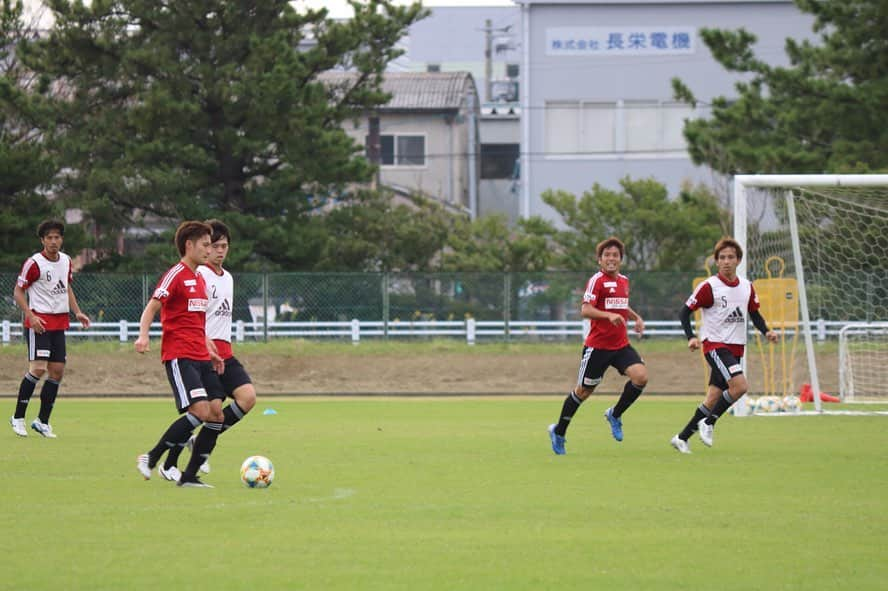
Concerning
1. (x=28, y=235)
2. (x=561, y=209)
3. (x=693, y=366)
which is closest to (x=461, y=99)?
(x=561, y=209)

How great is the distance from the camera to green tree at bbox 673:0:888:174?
100 feet

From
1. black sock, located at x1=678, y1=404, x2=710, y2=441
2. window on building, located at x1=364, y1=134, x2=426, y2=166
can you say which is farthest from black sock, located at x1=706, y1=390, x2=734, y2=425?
window on building, located at x1=364, y1=134, x2=426, y2=166

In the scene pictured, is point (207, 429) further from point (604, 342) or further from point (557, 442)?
point (604, 342)

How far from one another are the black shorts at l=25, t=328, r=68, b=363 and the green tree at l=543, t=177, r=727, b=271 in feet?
81.6

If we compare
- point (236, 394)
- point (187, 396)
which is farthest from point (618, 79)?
point (187, 396)

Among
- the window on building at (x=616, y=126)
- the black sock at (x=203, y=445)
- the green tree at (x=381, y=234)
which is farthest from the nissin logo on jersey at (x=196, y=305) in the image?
the window on building at (x=616, y=126)

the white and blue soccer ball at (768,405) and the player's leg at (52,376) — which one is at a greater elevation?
the player's leg at (52,376)

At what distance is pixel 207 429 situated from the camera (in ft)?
33.5

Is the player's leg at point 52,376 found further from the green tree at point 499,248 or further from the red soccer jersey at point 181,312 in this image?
the green tree at point 499,248

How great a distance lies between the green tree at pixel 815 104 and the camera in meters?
30.5

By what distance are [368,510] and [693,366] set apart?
2051 centimetres

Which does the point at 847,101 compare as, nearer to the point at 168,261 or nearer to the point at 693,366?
the point at 693,366

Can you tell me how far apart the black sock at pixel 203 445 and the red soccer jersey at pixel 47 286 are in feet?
17.1

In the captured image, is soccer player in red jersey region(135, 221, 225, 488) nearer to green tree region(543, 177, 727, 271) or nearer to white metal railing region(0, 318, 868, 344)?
white metal railing region(0, 318, 868, 344)
